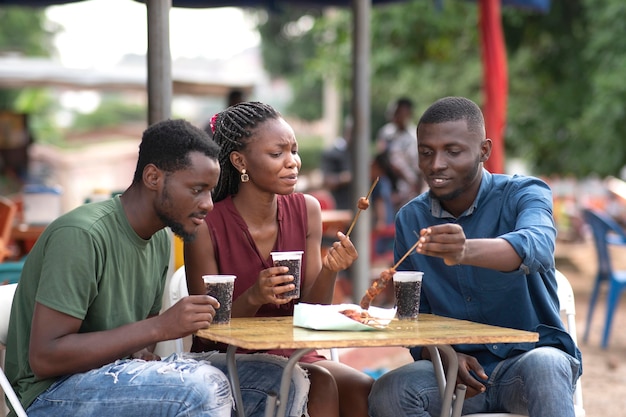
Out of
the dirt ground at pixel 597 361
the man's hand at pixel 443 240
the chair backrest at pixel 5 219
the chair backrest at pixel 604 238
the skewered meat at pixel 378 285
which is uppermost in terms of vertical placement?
the man's hand at pixel 443 240

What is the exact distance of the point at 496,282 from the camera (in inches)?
138

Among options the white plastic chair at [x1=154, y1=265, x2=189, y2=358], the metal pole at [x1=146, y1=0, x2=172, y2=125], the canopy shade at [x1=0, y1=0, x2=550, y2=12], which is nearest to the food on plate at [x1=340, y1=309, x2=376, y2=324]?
the white plastic chair at [x1=154, y1=265, x2=189, y2=358]

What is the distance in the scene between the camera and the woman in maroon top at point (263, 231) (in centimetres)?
352

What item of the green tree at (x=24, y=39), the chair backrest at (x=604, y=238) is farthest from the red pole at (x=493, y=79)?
the green tree at (x=24, y=39)

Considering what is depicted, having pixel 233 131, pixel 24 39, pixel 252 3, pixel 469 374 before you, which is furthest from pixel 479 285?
pixel 24 39

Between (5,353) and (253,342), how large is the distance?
3.35ft

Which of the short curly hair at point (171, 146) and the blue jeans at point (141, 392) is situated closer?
the blue jeans at point (141, 392)

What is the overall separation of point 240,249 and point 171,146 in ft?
2.10

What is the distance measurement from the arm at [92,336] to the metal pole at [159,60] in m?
1.94

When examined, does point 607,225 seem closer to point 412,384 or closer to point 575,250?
point 412,384

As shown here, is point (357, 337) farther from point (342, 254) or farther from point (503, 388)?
point (503, 388)

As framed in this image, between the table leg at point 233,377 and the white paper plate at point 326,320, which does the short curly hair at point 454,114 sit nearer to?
the white paper plate at point 326,320

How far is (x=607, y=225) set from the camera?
27.6 ft

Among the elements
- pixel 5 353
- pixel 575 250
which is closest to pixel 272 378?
pixel 5 353
